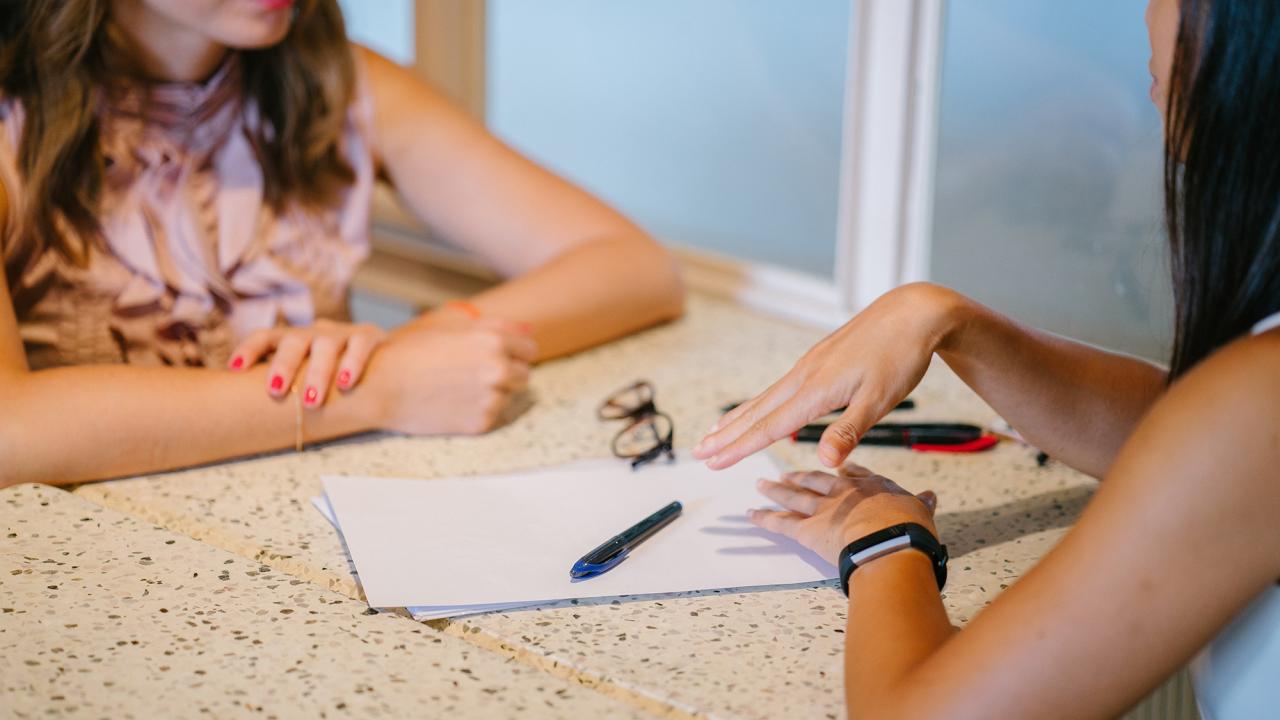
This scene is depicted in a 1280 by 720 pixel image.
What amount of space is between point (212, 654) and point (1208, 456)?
1.86 feet

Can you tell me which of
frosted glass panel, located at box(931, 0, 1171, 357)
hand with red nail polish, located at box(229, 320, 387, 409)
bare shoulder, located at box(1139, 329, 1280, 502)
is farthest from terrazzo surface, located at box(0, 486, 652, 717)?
frosted glass panel, located at box(931, 0, 1171, 357)

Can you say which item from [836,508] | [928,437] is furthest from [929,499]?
[928,437]

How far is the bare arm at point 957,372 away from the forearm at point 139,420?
418 millimetres

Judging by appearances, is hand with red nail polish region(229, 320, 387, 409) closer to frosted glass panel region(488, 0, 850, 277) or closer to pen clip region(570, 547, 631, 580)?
pen clip region(570, 547, 631, 580)

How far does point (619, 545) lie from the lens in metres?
0.90

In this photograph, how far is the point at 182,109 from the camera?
1.34 meters

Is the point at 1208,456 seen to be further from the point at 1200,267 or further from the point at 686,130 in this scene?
the point at 686,130

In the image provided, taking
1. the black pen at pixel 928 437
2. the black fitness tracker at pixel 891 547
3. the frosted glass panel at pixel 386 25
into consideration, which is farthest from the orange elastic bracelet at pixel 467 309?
the frosted glass panel at pixel 386 25

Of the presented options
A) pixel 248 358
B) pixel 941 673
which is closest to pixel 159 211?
pixel 248 358

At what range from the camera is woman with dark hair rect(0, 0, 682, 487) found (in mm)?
1077

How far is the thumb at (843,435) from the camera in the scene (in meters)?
0.81

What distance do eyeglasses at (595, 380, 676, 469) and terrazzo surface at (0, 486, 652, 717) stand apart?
1.12ft

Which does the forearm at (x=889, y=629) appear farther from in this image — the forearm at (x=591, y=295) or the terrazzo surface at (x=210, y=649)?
the forearm at (x=591, y=295)

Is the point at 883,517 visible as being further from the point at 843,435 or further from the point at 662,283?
the point at 662,283
